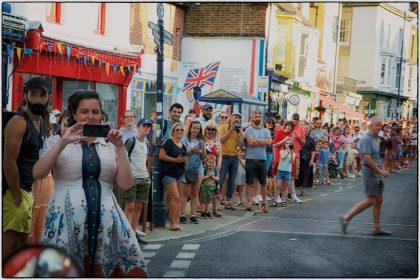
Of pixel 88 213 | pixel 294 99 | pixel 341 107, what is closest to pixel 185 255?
pixel 88 213

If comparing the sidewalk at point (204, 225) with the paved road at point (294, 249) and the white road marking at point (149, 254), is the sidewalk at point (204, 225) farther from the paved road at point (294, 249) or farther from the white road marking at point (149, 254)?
the white road marking at point (149, 254)

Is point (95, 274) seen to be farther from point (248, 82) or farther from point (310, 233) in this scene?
point (248, 82)

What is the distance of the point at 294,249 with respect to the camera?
8352 mm

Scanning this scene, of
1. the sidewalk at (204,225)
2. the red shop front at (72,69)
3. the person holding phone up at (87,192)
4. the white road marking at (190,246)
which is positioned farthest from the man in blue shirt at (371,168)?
the person holding phone up at (87,192)

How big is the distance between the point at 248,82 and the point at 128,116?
526 inches

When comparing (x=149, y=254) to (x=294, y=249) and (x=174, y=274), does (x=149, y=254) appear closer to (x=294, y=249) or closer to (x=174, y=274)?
(x=174, y=274)

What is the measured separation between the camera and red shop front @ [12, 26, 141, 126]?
11.1 meters

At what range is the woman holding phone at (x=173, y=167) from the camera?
381 inches

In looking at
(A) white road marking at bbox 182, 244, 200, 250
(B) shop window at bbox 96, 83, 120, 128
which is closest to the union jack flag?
(B) shop window at bbox 96, 83, 120, 128

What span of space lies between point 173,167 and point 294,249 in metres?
2.26

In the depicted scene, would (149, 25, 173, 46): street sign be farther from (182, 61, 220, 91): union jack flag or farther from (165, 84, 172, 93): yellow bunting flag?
(182, 61, 220, 91): union jack flag

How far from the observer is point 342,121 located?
22141 millimetres

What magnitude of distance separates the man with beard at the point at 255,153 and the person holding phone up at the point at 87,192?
8038 mm

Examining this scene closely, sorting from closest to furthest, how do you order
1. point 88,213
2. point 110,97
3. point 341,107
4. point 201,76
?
point 88,213, point 110,97, point 201,76, point 341,107
